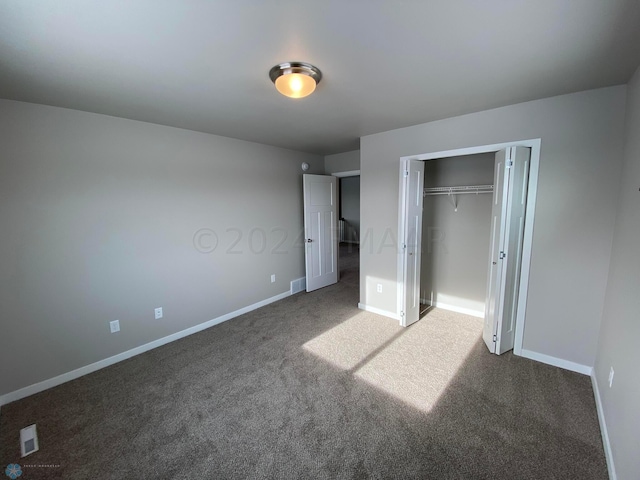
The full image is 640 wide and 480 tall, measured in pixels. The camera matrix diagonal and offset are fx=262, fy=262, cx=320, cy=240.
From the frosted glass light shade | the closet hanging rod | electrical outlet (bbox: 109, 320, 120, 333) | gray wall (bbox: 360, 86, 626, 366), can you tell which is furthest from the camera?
the closet hanging rod

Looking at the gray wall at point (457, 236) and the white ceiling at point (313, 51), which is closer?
→ the white ceiling at point (313, 51)

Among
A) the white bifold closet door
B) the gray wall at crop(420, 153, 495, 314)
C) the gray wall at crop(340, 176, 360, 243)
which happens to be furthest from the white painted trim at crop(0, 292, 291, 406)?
the gray wall at crop(340, 176, 360, 243)

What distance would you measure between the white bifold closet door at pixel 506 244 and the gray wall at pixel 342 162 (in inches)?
93.6

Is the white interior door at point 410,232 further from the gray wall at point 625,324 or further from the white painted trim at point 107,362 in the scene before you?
the white painted trim at point 107,362

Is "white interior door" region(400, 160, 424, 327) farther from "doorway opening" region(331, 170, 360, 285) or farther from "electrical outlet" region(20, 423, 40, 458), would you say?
"doorway opening" region(331, 170, 360, 285)

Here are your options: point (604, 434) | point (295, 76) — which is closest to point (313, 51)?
point (295, 76)

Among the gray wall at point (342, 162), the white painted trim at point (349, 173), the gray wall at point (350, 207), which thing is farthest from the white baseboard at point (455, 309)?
the gray wall at point (350, 207)

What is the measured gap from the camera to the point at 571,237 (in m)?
2.32

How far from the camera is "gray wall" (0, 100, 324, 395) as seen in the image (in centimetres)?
216

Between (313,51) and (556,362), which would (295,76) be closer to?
(313,51)

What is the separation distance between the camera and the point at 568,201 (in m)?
2.31

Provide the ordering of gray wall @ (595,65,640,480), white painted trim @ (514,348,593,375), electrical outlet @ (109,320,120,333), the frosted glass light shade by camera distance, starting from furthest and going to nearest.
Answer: electrical outlet @ (109,320,120,333) → white painted trim @ (514,348,593,375) → the frosted glass light shade → gray wall @ (595,65,640,480)

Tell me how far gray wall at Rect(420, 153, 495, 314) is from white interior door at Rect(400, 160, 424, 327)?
60cm

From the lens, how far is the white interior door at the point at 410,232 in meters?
3.10
